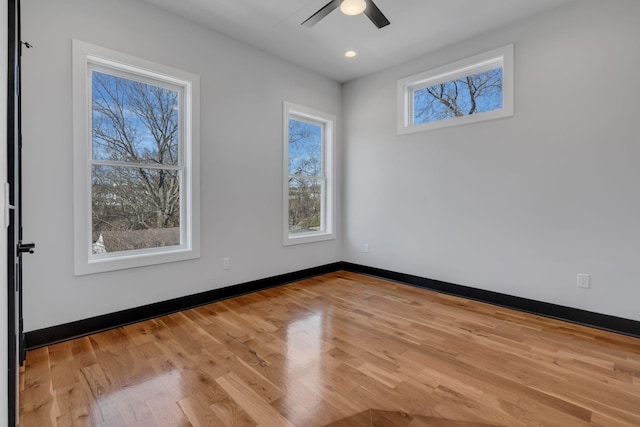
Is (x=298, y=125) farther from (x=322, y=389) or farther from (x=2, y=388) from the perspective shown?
(x=2, y=388)

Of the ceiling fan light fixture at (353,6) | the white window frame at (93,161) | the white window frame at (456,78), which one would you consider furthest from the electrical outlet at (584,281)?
the white window frame at (93,161)

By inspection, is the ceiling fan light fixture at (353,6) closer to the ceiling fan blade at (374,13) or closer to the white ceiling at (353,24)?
the ceiling fan blade at (374,13)

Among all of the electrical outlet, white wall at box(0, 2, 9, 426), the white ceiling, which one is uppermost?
the white ceiling

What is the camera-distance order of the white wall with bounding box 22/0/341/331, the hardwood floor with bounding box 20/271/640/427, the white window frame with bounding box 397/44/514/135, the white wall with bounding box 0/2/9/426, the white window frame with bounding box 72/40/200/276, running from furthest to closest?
the white window frame with bounding box 397/44/514/135 → the white window frame with bounding box 72/40/200/276 → the white wall with bounding box 22/0/341/331 → the hardwood floor with bounding box 20/271/640/427 → the white wall with bounding box 0/2/9/426

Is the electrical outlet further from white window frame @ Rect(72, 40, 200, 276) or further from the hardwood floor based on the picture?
white window frame @ Rect(72, 40, 200, 276)

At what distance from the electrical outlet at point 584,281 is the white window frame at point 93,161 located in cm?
365

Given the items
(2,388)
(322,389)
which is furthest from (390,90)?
(2,388)

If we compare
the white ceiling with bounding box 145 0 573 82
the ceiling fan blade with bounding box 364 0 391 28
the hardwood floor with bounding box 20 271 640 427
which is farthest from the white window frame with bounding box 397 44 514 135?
the hardwood floor with bounding box 20 271 640 427

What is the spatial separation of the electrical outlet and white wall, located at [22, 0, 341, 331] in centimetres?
293

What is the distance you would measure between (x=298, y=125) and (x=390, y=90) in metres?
1.33

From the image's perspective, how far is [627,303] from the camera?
265 centimetres

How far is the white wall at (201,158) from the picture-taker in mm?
2369

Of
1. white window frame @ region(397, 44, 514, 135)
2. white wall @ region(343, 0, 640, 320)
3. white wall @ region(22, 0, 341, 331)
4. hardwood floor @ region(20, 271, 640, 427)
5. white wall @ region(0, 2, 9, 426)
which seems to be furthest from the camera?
white window frame @ region(397, 44, 514, 135)

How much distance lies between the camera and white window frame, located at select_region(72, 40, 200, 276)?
2.53 meters
